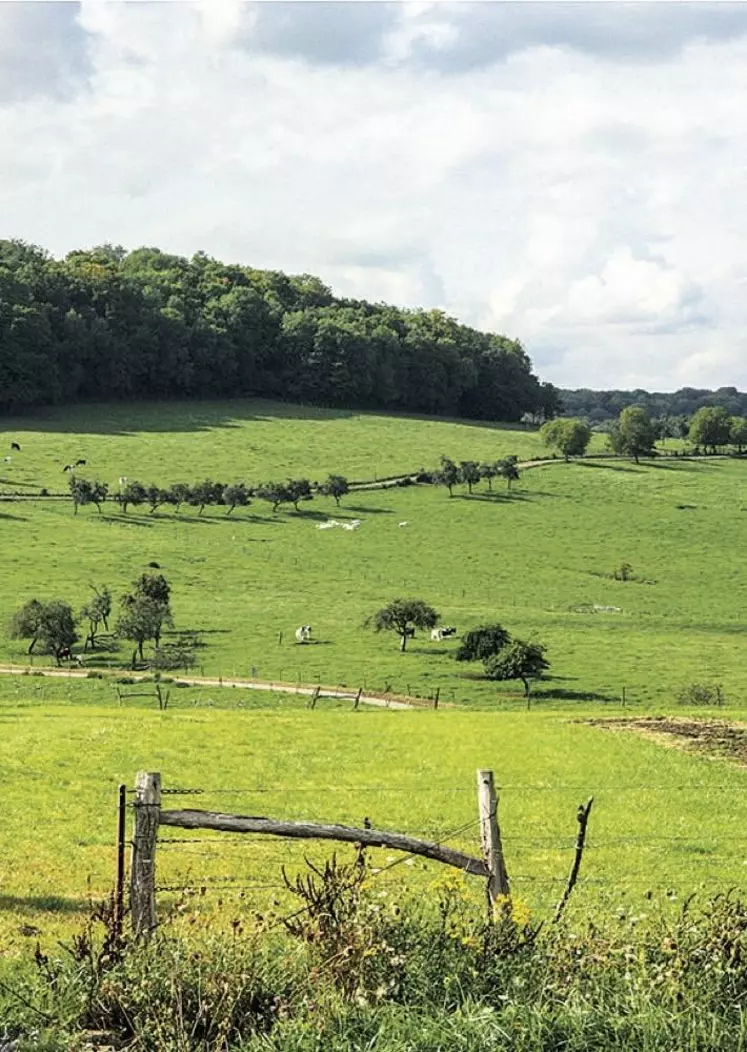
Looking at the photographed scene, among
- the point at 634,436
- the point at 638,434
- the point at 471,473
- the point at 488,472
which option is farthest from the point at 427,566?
the point at 638,434

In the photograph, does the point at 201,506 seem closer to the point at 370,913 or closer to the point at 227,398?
the point at 227,398

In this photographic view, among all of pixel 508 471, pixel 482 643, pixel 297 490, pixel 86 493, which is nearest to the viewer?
pixel 482 643

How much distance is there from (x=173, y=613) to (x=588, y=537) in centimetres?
4312

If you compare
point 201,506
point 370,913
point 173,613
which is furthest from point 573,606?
point 370,913

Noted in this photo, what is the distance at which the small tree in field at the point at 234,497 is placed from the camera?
106500 millimetres

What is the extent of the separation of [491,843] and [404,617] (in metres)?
54.9

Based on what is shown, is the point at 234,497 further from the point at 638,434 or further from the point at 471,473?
the point at 638,434

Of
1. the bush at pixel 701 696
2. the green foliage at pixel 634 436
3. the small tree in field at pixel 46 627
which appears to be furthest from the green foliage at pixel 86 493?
the green foliage at pixel 634 436

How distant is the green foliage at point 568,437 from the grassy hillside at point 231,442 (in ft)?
8.06

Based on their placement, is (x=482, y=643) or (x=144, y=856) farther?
(x=482, y=643)

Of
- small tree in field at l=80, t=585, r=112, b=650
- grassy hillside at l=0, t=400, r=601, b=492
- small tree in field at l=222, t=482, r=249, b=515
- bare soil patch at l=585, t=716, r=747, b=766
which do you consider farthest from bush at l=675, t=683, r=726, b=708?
grassy hillside at l=0, t=400, r=601, b=492

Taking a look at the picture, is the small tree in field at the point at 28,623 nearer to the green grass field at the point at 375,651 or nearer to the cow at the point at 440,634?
the green grass field at the point at 375,651

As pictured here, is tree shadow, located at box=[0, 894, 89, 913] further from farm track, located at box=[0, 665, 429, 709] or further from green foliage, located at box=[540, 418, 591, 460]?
green foliage, located at box=[540, 418, 591, 460]

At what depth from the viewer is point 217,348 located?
163 m
